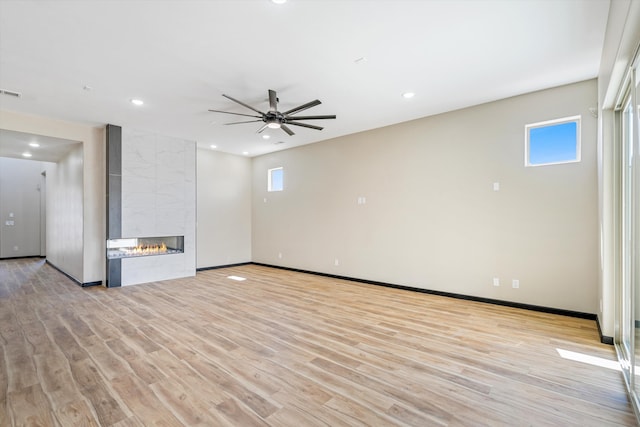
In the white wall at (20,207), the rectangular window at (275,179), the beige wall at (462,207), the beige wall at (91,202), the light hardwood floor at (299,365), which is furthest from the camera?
the white wall at (20,207)

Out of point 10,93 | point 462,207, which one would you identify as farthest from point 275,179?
point 10,93

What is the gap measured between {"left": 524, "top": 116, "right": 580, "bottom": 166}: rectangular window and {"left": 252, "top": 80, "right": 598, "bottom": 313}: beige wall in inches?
3.8

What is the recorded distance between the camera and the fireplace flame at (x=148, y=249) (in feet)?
19.9

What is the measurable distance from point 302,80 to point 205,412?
11.6ft

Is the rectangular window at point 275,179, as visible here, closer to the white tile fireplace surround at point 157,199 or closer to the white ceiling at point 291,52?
the white tile fireplace surround at point 157,199

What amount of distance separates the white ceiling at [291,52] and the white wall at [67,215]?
1855 millimetres

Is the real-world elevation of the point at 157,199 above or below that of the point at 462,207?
above

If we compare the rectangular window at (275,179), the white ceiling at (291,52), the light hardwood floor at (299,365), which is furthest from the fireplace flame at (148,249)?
the rectangular window at (275,179)

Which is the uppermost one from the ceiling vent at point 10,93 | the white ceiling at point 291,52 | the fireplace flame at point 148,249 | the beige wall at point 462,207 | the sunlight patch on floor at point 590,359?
the white ceiling at point 291,52

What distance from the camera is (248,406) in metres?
2.01

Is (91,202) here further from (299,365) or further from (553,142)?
(553,142)

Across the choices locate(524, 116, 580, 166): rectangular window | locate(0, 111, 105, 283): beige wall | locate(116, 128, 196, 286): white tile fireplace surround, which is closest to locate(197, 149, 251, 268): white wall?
locate(116, 128, 196, 286): white tile fireplace surround

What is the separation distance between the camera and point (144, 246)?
6281 mm

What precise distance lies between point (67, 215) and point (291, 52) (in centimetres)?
662
